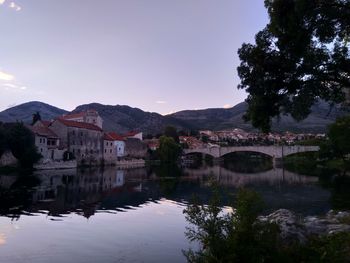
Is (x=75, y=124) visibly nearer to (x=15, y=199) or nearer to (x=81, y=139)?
(x=81, y=139)

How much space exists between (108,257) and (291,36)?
11935 mm

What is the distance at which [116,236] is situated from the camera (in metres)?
21.8

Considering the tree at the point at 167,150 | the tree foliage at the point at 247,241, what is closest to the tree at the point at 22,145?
the tree at the point at 167,150

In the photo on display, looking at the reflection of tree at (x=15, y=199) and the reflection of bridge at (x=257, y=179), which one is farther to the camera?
the reflection of bridge at (x=257, y=179)

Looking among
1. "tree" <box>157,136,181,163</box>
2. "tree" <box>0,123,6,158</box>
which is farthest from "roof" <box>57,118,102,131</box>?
"tree" <box>0,123,6,158</box>

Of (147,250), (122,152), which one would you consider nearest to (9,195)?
(147,250)

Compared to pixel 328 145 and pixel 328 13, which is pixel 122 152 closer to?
pixel 328 145

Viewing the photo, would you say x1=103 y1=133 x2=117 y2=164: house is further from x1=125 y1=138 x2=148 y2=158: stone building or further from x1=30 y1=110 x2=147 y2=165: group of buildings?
x1=125 y1=138 x2=148 y2=158: stone building

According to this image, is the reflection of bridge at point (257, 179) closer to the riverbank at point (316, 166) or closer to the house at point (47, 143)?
the riverbank at point (316, 166)

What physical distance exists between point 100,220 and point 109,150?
7914 centimetres

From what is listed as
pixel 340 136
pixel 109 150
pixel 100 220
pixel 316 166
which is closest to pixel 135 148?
pixel 109 150

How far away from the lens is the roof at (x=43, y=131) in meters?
78.7

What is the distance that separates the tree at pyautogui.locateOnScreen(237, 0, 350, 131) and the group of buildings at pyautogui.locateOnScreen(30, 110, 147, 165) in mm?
64793

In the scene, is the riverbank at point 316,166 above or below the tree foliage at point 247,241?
below
